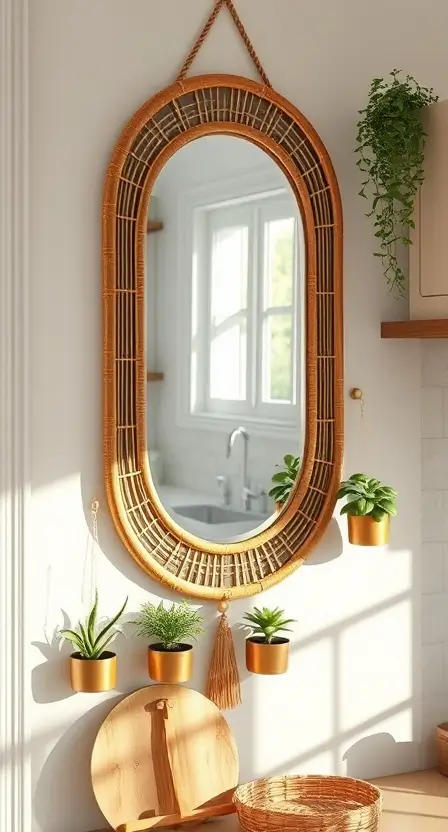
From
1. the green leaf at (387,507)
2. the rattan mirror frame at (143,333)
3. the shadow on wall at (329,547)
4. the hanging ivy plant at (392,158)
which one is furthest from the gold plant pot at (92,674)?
the hanging ivy plant at (392,158)

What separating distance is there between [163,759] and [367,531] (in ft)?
2.23

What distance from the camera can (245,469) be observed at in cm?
242

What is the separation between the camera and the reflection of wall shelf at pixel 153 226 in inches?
90.7

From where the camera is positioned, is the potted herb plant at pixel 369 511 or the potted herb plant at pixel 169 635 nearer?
the potted herb plant at pixel 169 635

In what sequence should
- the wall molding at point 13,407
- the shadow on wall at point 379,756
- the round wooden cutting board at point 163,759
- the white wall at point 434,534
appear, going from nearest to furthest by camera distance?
1. the wall molding at point 13,407
2. the round wooden cutting board at point 163,759
3. the shadow on wall at point 379,756
4. the white wall at point 434,534

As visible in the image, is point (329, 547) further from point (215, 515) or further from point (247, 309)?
point (247, 309)

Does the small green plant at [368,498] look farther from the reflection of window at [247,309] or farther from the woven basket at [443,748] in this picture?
the woven basket at [443,748]

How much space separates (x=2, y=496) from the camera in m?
2.14

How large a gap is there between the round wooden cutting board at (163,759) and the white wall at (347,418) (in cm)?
6

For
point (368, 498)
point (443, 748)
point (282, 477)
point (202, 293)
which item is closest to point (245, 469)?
point (282, 477)

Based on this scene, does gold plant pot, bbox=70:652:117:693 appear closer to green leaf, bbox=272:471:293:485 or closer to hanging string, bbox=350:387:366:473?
green leaf, bbox=272:471:293:485

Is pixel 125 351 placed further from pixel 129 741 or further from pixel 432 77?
pixel 432 77

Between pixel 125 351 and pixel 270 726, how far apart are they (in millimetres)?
935

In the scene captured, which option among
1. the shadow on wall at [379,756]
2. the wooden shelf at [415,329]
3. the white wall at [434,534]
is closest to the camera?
the wooden shelf at [415,329]
